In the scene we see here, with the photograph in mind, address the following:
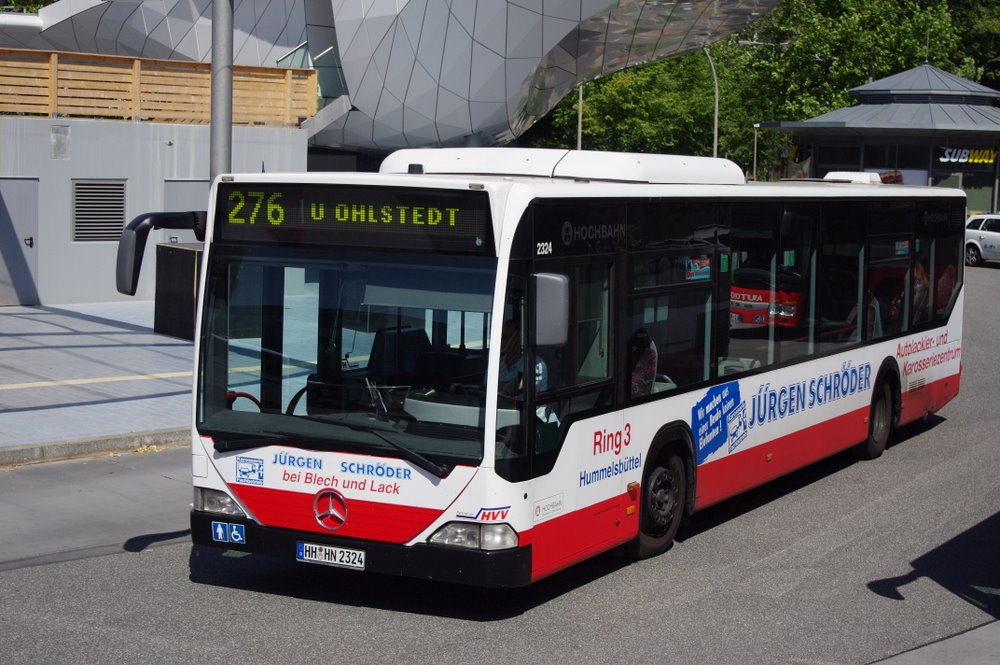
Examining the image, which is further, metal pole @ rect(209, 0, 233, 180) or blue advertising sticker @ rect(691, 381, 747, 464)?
metal pole @ rect(209, 0, 233, 180)

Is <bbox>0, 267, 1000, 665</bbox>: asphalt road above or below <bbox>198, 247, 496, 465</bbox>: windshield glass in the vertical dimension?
below

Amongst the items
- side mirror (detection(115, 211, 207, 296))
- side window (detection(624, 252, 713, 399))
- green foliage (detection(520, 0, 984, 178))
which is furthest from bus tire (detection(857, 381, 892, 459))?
green foliage (detection(520, 0, 984, 178))

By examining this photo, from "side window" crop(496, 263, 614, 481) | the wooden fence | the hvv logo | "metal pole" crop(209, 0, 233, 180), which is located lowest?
the hvv logo

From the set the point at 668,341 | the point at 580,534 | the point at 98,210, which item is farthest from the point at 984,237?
the point at 580,534

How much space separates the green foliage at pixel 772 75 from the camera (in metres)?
60.6

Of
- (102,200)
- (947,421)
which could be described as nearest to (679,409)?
(947,421)

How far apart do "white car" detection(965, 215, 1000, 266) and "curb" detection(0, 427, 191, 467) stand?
3878 centimetres

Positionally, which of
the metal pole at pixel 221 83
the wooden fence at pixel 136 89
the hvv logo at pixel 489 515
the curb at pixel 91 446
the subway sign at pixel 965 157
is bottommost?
the curb at pixel 91 446

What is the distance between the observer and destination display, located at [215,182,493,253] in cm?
739

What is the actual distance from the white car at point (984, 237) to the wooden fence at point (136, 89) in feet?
90.9

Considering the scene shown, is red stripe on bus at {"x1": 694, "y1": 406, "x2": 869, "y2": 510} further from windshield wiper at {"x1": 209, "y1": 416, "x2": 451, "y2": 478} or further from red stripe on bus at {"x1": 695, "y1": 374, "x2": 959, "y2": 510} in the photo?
windshield wiper at {"x1": 209, "y1": 416, "x2": 451, "y2": 478}

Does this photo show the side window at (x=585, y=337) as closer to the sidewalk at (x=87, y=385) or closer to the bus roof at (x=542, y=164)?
the bus roof at (x=542, y=164)

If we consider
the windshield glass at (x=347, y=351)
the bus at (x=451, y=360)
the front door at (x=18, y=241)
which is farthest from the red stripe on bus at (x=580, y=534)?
the front door at (x=18, y=241)

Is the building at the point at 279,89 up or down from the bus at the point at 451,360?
up
